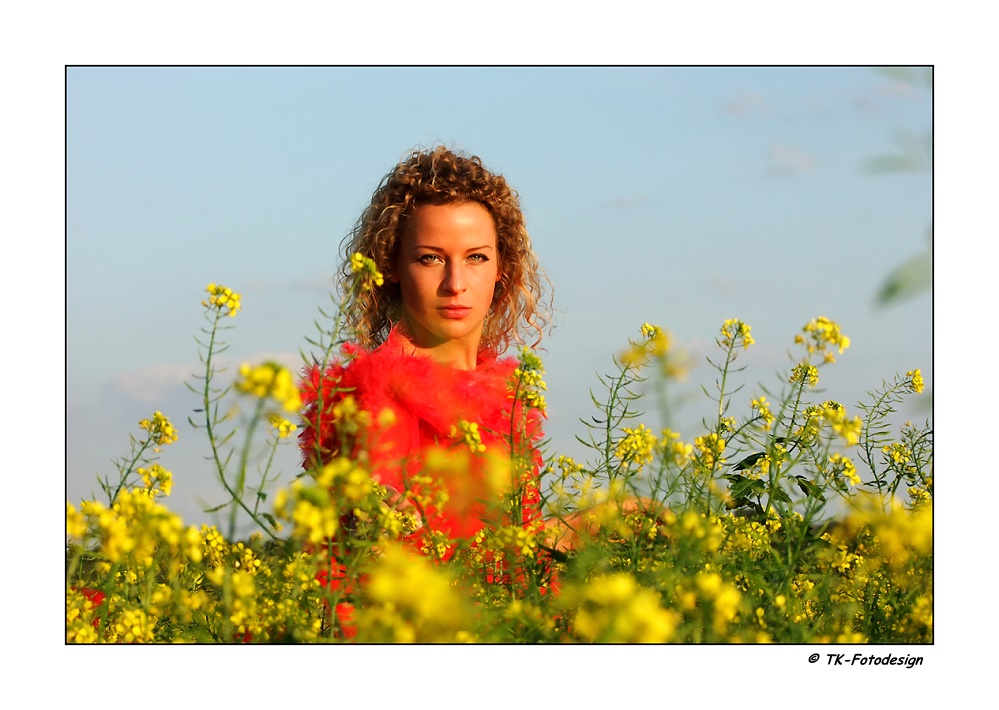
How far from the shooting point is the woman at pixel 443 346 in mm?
2092

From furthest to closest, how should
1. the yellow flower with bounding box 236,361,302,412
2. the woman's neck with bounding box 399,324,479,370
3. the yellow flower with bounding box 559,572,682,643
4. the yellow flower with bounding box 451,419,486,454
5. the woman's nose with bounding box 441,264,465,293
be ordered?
1. the woman's neck with bounding box 399,324,479,370
2. the woman's nose with bounding box 441,264,465,293
3. the yellow flower with bounding box 451,419,486,454
4. the yellow flower with bounding box 236,361,302,412
5. the yellow flower with bounding box 559,572,682,643

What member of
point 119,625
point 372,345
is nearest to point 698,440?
point 119,625

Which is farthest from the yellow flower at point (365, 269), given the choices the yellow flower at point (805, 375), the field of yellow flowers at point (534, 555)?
the yellow flower at point (805, 375)

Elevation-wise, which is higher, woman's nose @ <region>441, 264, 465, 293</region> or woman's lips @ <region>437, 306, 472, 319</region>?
woman's nose @ <region>441, 264, 465, 293</region>

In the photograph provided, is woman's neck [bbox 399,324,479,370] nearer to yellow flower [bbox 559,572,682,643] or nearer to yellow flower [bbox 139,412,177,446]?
yellow flower [bbox 139,412,177,446]

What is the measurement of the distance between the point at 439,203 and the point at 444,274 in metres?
0.30

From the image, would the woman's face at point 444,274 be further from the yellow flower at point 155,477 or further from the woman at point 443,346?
the yellow flower at point 155,477

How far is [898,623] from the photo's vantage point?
1826mm

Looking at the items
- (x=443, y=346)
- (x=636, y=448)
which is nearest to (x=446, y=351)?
(x=443, y=346)

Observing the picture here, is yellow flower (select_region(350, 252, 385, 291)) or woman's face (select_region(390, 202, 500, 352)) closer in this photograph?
yellow flower (select_region(350, 252, 385, 291))

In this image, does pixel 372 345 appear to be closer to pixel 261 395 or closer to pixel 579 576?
pixel 579 576

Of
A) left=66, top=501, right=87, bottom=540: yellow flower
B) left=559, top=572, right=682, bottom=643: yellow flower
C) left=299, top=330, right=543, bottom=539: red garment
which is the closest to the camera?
left=559, top=572, right=682, bottom=643: yellow flower

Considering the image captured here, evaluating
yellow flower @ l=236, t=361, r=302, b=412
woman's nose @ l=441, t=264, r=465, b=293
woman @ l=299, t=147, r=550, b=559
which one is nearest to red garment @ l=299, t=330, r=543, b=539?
woman @ l=299, t=147, r=550, b=559

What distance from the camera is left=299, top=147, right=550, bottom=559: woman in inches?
82.4
